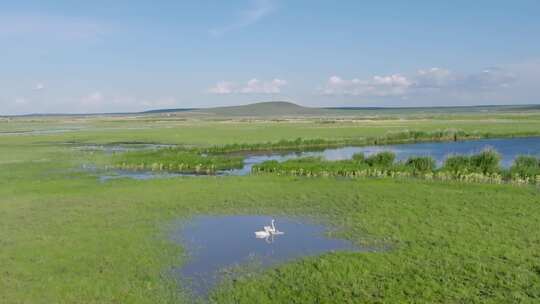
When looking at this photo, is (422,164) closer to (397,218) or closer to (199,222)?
(397,218)

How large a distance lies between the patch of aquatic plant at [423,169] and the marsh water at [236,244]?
44.0ft

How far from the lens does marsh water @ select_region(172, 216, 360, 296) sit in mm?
14234

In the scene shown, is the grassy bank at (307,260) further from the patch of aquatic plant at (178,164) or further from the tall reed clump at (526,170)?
the patch of aquatic plant at (178,164)

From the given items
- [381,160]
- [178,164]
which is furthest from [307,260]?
[178,164]

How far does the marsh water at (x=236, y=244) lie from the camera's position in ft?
46.7

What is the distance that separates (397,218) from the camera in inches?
773

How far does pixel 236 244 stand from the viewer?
17.3 m

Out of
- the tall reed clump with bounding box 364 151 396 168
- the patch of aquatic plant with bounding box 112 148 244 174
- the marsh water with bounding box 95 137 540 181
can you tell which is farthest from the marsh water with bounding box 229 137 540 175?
the tall reed clump with bounding box 364 151 396 168

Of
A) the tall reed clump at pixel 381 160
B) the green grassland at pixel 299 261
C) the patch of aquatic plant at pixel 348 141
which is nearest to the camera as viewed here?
the green grassland at pixel 299 261

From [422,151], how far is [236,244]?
39568 mm

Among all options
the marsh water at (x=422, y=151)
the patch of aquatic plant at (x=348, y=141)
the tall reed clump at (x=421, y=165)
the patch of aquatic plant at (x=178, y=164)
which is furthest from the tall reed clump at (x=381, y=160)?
the patch of aquatic plant at (x=348, y=141)

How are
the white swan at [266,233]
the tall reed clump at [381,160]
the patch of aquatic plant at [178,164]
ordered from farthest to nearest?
1. the patch of aquatic plant at [178,164]
2. the tall reed clump at [381,160]
3. the white swan at [266,233]

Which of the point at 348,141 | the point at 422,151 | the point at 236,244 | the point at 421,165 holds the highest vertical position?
the point at 348,141

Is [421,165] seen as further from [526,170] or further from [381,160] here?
[526,170]
